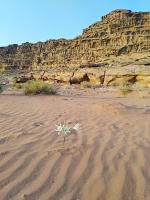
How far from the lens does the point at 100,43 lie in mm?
42906

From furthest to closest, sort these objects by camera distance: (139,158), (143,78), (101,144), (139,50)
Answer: (139,50) < (143,78) < (101,144) < (139,158)

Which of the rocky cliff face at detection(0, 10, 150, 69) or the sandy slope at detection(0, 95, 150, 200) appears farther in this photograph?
the rocky cliff face at detection(0, 10, 150, 69)

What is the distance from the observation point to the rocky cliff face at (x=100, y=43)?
39.6 m

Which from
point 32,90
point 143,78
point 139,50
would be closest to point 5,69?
point 139,50

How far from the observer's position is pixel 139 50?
37625 millimetres

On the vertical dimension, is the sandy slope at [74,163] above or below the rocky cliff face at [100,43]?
below

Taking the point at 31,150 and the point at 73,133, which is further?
the point at 73,133

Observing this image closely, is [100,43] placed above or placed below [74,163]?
above

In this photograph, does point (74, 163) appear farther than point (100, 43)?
No

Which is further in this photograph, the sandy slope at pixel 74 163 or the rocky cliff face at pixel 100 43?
the rocky cliff face at pixel 100 43

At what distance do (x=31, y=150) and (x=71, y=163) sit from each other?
2.38 feet

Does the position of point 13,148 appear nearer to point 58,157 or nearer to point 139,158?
point 58,157

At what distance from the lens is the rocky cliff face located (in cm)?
3962

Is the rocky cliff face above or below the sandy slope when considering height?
Result: above
